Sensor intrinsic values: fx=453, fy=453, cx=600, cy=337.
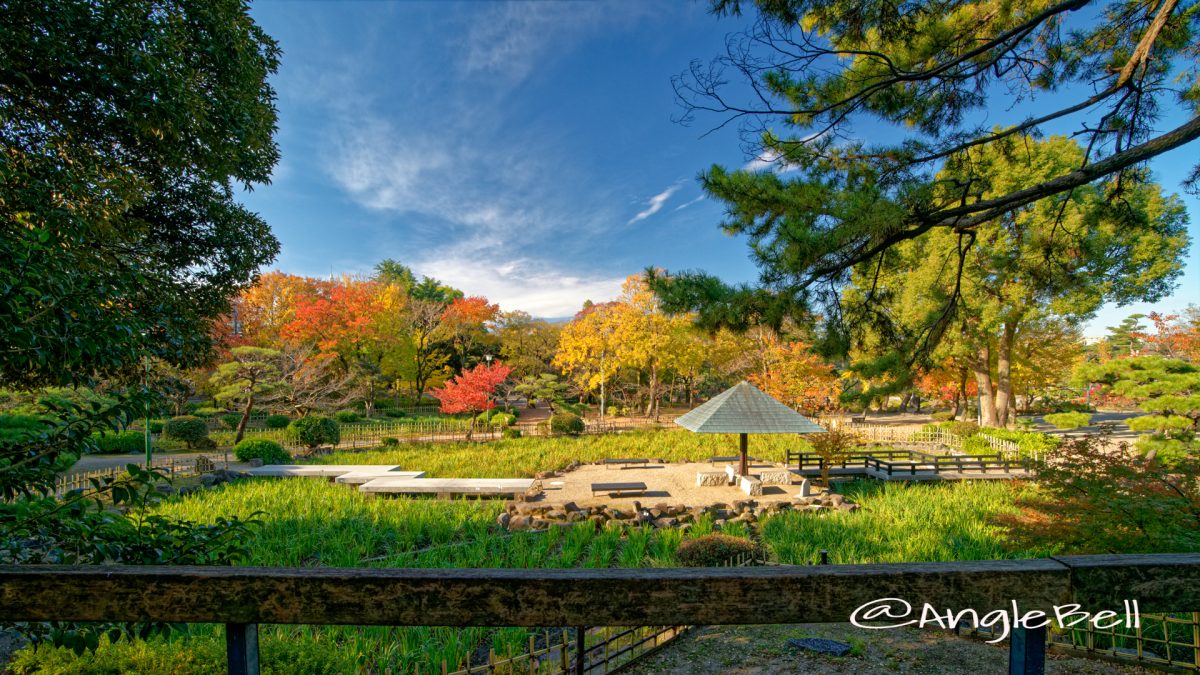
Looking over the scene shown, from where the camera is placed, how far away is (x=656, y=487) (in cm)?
1127

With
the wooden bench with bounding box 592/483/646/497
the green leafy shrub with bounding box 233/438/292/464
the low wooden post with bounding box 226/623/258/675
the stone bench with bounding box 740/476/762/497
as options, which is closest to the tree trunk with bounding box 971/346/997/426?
the stone bench with bounding box 740/476/762/497

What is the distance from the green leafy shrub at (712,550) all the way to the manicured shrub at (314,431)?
46.6 ft

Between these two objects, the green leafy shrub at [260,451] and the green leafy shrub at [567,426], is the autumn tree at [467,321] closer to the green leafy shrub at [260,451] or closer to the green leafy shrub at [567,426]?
the green leafy shrub at [567,426]

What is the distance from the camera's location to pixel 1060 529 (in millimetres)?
5113

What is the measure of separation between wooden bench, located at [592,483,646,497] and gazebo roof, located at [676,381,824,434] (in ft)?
6.12

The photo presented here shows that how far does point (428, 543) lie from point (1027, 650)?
7.96 m

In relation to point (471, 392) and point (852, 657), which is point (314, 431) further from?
point (852, 657)

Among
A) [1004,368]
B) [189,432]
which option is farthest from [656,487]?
[1004,368]

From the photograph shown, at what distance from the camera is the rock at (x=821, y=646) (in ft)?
15.1

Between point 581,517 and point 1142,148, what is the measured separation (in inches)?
334

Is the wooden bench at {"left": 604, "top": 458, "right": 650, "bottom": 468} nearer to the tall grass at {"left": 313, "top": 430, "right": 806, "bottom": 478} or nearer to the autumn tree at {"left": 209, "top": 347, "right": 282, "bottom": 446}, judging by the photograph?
the tall grass at {"left": 313, "top": 430, "right": 806, "bottom": 478}

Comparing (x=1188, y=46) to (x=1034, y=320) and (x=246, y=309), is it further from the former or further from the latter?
(x=246, y=309)

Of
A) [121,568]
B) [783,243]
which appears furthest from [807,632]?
[121,568]

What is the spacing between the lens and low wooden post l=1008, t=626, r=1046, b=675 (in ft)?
Answer: 3.67
